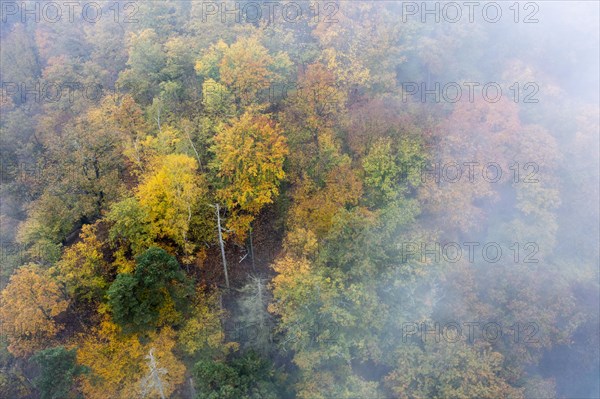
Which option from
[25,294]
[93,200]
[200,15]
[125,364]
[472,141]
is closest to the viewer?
[25,294]

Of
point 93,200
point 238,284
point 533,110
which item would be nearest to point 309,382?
point 238,284

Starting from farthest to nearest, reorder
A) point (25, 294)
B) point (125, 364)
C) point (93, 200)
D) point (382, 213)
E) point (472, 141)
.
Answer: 1. point (472, 141)
2. point (93, 200)
3. point (382, 213)
4. point (125, 364)
5. point (25, 294)

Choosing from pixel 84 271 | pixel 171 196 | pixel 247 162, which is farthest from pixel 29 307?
pixel 247 162

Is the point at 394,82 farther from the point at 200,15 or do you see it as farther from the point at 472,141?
the point at 200,15

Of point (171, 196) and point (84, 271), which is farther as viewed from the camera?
point (171, 196)

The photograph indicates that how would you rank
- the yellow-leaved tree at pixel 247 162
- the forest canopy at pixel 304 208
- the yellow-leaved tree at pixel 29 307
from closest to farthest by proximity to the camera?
the yellow-leaved tree at pixel 29 307 → the forest canopy at pixel 304 208 → the yellow-leaved tree at pixel 247 162

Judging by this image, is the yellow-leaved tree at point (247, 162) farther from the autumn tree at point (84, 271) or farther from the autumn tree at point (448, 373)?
the autumn tree at point (448, 373)

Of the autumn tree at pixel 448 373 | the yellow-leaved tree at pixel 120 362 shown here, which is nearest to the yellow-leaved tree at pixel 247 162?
the yellow-leaved tree at pixel 120 362

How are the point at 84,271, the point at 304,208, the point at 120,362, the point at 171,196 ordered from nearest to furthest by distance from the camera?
1. the point at 120,362
2. the point at 84,271
3. the point at 171,196
4. the point at 304,208

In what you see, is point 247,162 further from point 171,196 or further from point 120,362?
point 120,362

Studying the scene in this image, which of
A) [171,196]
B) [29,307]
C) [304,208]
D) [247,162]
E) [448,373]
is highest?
[247,162]

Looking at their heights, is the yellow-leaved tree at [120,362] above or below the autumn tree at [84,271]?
below
